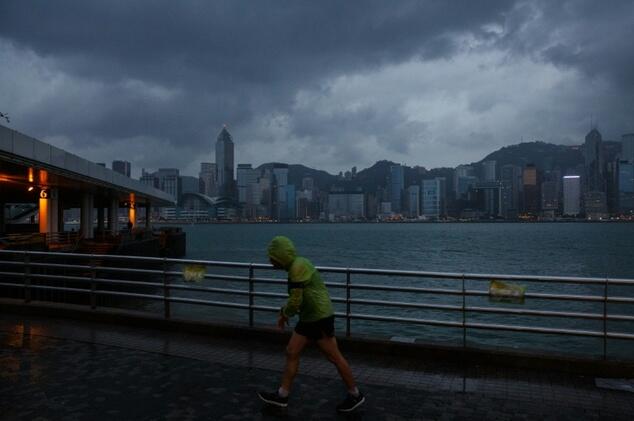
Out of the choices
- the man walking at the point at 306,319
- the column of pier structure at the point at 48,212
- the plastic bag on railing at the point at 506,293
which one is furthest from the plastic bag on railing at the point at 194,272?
the column of pier structure at the point at 48,212

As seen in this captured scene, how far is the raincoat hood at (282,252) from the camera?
5.18 metres

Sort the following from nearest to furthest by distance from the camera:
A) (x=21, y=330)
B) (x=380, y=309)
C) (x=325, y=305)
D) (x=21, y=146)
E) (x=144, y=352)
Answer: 1. (x=325, y=305)
2. (x=144, y=352)
3. (x=21, y=330)
4. (x=21, y=146)
5. (x=380, y=309)

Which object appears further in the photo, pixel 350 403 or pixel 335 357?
pixel 335 357

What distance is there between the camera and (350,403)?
5039 millimetres

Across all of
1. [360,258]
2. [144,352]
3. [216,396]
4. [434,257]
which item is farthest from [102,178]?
[434,257]

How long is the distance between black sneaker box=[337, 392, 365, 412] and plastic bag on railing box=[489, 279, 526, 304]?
258cm

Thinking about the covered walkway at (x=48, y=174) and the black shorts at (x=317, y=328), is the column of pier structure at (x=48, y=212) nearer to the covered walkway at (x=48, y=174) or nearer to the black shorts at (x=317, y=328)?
the covered walkway at (x=48, y=174)

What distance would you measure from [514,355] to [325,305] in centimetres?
310

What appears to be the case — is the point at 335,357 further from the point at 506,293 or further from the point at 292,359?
the point at 506,293

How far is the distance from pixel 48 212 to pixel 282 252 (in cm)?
3210

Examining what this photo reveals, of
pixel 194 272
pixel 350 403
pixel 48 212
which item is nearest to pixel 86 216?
pixel 48 212

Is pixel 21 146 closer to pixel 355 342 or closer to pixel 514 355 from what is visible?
pixel 355 342

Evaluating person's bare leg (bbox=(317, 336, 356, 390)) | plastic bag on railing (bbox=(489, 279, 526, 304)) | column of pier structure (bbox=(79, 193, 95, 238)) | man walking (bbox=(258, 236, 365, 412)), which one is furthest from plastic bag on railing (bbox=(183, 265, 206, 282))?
column of pier structure (bbox=(79, 193, 95, 238))

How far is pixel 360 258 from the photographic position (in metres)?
59.4
